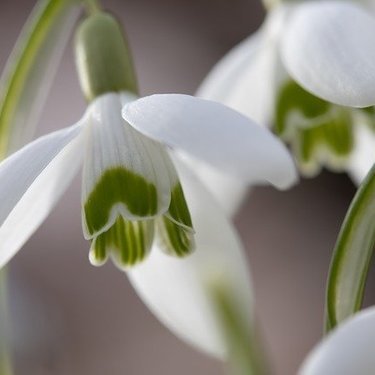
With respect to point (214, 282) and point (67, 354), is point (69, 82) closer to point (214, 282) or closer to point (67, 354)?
point (67, 354)

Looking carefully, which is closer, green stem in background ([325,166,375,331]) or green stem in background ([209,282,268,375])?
green stem in background ([325,166,375,331])

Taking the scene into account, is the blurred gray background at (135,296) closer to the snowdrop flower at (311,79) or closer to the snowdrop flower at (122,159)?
the snowdrop flower at (311,79)

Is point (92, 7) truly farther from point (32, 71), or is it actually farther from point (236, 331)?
point (236, 331)

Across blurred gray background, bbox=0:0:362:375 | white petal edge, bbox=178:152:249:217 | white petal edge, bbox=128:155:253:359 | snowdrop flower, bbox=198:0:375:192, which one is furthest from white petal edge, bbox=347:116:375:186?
blurred gray background, bbox=0:0:362:375

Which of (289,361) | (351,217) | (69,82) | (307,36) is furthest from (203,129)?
(69,82)

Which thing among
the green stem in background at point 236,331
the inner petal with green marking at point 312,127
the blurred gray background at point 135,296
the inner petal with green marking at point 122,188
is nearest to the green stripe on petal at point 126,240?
the inner petal with green marking at point 122,188

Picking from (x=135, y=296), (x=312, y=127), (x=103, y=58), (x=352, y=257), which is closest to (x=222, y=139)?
(x=352, y=257)

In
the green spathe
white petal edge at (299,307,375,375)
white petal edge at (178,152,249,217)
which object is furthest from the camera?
white petal edge at (178,152,249,217)

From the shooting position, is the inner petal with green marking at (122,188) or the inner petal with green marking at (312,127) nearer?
the inner petal with green marking at (122,188)

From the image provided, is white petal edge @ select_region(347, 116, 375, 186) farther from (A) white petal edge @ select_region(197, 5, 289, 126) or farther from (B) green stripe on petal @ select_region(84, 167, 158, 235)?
(B) green stripe on petal @ select_region(84, 167, 158, 235)
